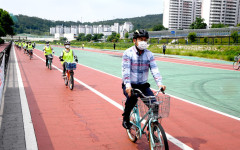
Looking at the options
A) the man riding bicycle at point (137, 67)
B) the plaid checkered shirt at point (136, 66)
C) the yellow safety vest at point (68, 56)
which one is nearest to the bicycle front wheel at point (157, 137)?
the man riding bicycle at point (137, 67)

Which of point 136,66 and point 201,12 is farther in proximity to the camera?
point 201,12

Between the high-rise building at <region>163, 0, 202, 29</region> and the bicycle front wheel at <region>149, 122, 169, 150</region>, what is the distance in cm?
18596

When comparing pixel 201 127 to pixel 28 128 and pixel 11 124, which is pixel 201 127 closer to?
pixel 28 128

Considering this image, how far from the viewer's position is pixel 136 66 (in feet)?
12.8

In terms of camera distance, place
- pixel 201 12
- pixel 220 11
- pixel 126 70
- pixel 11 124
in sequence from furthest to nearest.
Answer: pixel 201 12 → pixel 220 11 → pixel 11 124 → pixel 126 70

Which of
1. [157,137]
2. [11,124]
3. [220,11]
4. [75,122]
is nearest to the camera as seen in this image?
[157,137]

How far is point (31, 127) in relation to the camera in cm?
512

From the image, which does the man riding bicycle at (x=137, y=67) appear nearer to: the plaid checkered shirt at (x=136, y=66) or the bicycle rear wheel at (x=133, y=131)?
the plaid checkered shirt at (x=136, y=66)

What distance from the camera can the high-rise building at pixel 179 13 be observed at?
182 meters

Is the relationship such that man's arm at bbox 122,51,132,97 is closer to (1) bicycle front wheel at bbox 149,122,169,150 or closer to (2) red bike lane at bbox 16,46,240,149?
(1) bicycle front wheel at bbox 149,122,169,150

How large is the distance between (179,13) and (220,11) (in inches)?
1313

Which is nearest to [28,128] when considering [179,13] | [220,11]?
[220,11]

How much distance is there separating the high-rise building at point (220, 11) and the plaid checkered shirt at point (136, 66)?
160 metres

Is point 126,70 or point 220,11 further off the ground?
point 220,11
